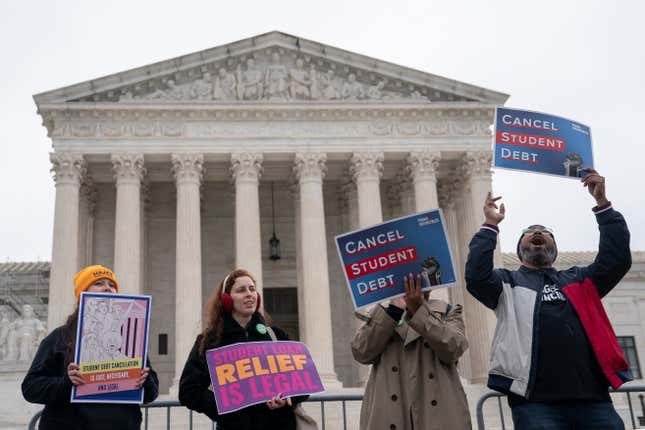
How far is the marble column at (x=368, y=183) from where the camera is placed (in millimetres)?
29703

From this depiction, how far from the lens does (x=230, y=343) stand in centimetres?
621

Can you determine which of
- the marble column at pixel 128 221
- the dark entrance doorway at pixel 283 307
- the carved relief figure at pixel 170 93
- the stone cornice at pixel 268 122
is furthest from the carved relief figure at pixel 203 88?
the dark entrance doorway at pixel 283 307

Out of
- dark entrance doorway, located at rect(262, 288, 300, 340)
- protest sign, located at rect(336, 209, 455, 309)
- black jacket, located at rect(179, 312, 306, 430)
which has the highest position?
dark entrance doorway, located at rect(262, 288, 300, 340)

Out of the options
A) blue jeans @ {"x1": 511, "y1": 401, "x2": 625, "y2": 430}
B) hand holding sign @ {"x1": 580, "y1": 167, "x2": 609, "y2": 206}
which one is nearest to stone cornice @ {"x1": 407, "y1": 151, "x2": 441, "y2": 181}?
hand holding sign @ {"x1": 580, "y1": 167, "x2": 609, "y2": 206}

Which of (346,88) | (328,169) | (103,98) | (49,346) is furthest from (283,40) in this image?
(49,346)

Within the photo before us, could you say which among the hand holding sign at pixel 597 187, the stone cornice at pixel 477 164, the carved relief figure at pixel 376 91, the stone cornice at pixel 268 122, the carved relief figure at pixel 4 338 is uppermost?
the carved relief figure at pixel 376 91

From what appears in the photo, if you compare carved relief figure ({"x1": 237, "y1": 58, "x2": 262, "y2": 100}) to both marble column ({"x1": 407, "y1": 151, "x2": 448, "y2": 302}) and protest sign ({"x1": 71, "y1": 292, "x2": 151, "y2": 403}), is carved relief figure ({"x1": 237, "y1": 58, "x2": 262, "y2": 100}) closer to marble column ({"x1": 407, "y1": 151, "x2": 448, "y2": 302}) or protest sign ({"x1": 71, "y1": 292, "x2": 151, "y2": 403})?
marble column ({"x1": 407, "y1": 151, "x2": 448, "y2": 302})

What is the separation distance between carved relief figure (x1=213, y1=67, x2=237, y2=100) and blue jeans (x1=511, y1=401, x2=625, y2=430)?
26836mm

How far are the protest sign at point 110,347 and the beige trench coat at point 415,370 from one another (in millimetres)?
2092

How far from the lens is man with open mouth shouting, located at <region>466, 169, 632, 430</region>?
5.69 meters

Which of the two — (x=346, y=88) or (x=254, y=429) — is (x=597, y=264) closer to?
(x=254, y=429)

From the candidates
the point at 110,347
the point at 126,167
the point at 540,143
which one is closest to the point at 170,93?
the point at 126,167

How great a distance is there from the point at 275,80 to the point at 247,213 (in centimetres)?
664

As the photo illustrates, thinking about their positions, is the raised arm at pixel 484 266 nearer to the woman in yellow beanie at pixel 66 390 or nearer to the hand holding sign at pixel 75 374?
the woman in yellow beanie at pixel 66 390
